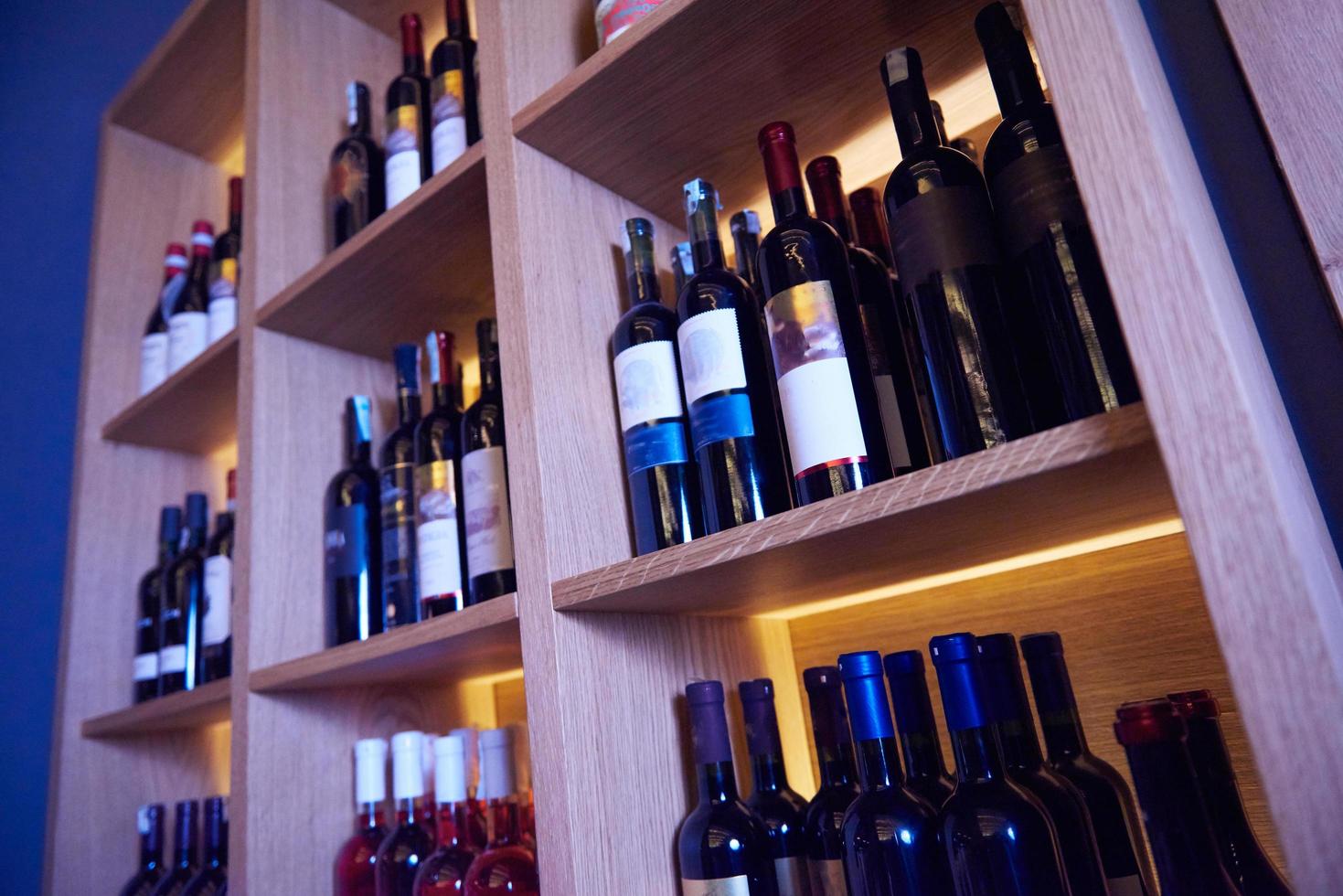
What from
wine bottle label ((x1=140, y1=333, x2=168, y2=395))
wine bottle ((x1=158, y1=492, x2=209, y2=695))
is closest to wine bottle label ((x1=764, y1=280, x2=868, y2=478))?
wine bottle ((x1=158, y1=492, x2=209, y2=695))

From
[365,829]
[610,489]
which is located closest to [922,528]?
[610,489]

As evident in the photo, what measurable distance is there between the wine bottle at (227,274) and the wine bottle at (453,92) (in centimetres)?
51

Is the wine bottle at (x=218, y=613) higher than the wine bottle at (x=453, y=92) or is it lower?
lower

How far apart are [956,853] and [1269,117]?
583 millimetres

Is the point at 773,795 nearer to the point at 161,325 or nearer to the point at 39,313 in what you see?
the point at 161,325

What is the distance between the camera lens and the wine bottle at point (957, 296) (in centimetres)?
63

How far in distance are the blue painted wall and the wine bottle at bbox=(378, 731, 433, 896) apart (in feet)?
2.31

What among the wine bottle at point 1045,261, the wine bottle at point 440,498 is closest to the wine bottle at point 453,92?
the wine bottle at point 440,498

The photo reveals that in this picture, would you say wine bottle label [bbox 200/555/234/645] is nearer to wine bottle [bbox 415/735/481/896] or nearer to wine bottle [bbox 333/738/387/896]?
wine bottle [bbox 333/738/387/896]

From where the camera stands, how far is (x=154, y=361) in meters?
1.66

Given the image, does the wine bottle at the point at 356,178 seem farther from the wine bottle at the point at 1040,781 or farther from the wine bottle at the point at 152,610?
the wine bottle at the point at 1040,781

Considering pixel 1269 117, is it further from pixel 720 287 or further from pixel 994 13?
pixel 720 287

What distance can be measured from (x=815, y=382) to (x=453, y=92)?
801 mm

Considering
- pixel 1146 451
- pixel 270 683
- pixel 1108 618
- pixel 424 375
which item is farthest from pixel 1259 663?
pixel 424 375
